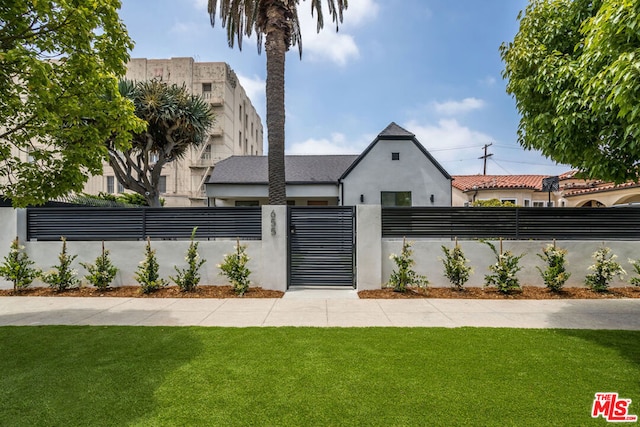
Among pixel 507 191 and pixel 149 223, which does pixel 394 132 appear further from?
pixel 149 223

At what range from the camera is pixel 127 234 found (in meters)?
8.54

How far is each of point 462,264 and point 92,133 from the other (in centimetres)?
857

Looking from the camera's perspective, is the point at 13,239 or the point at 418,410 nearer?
the point at 418,410

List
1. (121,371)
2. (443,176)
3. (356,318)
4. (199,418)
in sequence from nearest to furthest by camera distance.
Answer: (199,418), (121,371), (356,318), (443,176)

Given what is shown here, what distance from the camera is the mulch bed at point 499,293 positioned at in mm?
7609

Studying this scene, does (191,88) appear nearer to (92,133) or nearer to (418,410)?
(92,133)

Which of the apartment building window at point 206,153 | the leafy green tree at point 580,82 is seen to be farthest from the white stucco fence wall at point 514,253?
the apartment building window at point 206,153

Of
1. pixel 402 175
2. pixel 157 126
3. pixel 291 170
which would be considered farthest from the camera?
pixel 291 170

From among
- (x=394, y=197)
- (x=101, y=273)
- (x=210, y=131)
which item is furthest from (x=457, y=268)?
(x=210, y=131)

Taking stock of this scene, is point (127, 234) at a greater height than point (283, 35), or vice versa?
point (283, 35)

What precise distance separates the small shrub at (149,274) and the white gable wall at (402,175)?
1062 cm

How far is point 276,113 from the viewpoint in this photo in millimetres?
9750

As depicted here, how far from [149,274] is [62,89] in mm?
4693

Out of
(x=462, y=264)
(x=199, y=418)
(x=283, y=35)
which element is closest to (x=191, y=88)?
(x=283, y=35)
